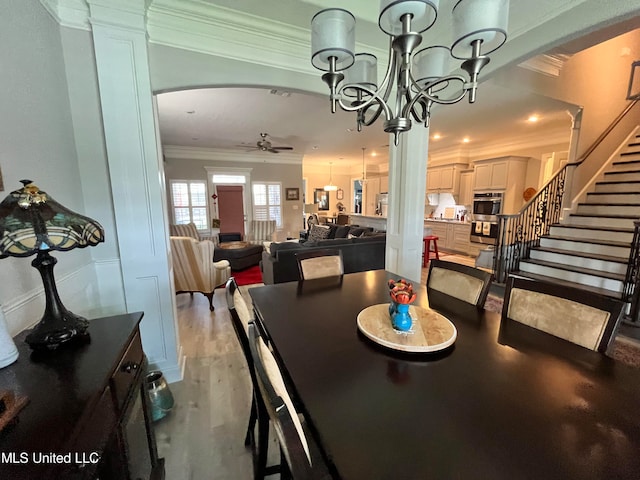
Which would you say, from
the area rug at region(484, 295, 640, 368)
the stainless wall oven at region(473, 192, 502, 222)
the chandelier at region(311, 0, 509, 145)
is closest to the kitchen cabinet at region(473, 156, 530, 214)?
the stainless wall oven at region(473, 192, 502, 222)

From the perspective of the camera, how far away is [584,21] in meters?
1.71

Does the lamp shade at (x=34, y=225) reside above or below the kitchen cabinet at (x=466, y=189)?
below

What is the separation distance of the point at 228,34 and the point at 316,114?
2.42 metres

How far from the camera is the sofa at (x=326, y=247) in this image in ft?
12.6

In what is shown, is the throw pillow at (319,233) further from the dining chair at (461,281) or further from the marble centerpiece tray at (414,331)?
the marble centerpiece tray at (414,331)

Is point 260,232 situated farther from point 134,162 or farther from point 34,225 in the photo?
point 34,225

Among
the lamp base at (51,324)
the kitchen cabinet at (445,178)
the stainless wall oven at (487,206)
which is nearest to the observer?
the lamp base at (51,324)

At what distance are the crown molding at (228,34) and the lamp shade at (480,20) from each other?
150 centimetres

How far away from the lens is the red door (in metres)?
7.68

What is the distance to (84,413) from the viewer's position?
0.77 meters

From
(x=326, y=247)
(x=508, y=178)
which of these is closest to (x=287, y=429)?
(x=326, y=247)

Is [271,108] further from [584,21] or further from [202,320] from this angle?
[584,21]

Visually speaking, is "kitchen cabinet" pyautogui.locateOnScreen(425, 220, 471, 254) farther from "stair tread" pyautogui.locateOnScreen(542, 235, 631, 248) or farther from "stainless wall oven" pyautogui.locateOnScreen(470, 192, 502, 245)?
"stair tread" pyautogui.locateOnScreen(542, 235, 631, 248)

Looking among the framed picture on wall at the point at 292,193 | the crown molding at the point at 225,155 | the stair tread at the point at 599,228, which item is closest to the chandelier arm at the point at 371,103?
the stair tread at the point at 599,228
